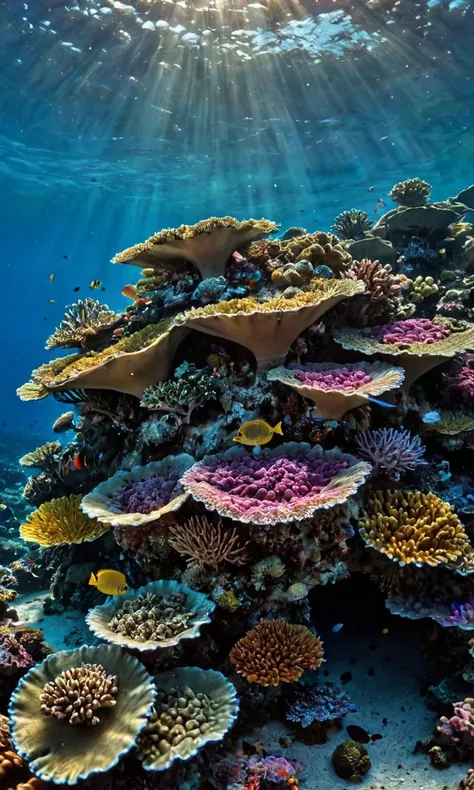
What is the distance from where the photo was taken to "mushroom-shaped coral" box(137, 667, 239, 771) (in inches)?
133

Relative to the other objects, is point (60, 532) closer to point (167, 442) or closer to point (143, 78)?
point (167, 442)

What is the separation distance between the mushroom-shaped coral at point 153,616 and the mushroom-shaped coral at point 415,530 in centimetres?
179

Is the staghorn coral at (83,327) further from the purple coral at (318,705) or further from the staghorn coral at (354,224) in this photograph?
the staghorn coral at (354,224)

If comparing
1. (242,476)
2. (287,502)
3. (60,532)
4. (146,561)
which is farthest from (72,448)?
(287,502)

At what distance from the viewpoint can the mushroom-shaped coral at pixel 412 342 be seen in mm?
5504

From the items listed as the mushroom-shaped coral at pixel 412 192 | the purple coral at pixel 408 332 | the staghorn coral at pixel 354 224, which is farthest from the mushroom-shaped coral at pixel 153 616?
the mushroom-shaped coral at pixel 412 192

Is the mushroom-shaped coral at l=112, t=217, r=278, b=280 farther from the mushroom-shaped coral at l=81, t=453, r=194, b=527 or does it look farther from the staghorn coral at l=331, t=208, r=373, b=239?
the staghorn coral at l=331, t=208, r=373, b=239

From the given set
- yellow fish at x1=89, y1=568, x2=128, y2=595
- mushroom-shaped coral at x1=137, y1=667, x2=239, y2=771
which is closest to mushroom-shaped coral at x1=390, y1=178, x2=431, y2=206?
yellow fish at x1=89, y1=568, x2=128, y2=595

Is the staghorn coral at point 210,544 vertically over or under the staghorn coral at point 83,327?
under

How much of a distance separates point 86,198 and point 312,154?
61.8 ft

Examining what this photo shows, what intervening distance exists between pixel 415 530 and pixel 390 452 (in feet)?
2.84

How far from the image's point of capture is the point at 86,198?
36.1 m

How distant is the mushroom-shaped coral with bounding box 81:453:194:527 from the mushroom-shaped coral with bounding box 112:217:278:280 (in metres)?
2.91

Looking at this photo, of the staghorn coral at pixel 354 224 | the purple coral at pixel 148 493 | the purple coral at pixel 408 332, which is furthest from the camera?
the staghorn coral at pixel 354 224
